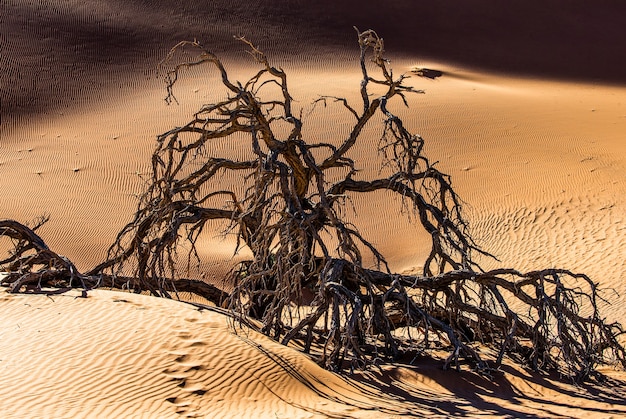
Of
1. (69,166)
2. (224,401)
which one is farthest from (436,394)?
(69,166)

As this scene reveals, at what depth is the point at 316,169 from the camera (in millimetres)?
8664

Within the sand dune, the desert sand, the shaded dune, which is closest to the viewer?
the sand dune

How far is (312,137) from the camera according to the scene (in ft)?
75.9

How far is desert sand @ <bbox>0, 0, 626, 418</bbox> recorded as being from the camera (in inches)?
295

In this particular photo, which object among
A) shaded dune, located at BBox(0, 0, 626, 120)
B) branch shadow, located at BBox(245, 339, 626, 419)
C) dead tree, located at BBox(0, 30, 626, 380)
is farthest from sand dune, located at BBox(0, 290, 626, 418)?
shaded dune, located at BBox(0, 0, 626, 120)

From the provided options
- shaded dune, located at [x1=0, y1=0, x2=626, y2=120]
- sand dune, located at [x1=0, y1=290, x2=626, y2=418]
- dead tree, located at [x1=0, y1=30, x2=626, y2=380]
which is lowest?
sand dune, located at [x1=0, y1=290, x2=626, y2=418]

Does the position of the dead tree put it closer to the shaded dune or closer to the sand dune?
the sand dune

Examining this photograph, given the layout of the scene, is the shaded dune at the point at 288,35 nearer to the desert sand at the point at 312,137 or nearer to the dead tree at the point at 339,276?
the desert sand at the point at 312,137

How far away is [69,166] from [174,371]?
51.3 ft

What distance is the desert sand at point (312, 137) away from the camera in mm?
7488

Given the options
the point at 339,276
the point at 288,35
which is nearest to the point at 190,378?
the point at 339,276

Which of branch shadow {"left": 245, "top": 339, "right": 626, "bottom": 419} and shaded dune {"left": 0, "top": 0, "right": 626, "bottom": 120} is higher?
shaded dune {"left": 0, "top": 0, "right": 626, "bottom": 120}

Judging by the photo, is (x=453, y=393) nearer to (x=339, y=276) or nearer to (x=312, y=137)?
(x=339, y=276)

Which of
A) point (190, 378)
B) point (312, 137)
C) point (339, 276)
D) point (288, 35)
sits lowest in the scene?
point (190, 378)
